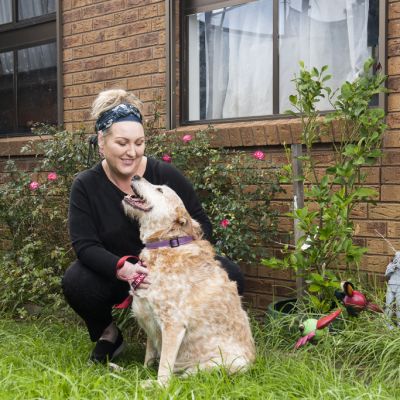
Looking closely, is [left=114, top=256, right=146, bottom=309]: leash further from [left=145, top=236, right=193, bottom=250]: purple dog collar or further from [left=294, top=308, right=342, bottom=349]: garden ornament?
[left=294, top=308, right=342, bottom=349]: garden ornament

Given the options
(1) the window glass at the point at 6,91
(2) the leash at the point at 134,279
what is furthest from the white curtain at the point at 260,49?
(1) the window glass at the point at 6,91

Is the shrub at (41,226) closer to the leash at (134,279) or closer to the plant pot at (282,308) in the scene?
the leash at (134,279)

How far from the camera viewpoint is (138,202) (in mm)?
3824

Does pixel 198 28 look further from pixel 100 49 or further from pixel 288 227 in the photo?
pixel 288 227

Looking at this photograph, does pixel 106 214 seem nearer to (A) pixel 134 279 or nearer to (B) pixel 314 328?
(A) pixel 134 279

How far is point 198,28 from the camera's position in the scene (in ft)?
20.8

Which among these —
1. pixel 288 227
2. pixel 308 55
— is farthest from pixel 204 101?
pixel 288 227

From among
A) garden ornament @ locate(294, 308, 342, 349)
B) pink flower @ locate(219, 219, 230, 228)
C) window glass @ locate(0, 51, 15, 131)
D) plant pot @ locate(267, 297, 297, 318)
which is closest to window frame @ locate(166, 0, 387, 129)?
pink flower @ locate(219, 219, 230, 228)

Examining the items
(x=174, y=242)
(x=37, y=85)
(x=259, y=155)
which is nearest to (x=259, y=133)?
(x=259, y=155)

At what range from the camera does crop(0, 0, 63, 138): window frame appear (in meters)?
7.29

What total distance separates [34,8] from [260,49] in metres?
A: 3.34

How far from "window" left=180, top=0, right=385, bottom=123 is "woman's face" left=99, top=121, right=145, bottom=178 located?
6.65ft

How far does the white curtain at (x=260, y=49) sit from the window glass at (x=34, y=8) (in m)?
A: 2.18

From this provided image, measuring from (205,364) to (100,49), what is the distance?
4.23m
